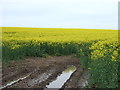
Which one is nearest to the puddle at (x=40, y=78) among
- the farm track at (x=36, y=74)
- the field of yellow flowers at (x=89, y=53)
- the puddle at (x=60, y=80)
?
the farm track at (x=36, y=74)

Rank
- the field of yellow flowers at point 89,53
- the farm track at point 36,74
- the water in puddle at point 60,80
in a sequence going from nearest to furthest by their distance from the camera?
the field of yellow flowers at point 89,53
the farm track at point 36,74
the water in puddle at point 60,80

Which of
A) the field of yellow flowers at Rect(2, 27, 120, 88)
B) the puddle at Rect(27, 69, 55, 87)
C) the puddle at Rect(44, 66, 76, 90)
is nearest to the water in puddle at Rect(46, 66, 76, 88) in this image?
the puddle at Rect(44, 66, 76, 90)

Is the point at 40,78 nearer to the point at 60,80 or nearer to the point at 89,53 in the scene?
the point at 60,80

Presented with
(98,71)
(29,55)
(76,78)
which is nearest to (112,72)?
(98,71)

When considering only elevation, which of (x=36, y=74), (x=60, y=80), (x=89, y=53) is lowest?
(x=60, y=80)

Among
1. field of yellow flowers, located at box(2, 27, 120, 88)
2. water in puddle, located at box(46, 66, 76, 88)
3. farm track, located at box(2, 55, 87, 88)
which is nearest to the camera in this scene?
field of yellow flowers, located at box(2, 27, 120, 88)

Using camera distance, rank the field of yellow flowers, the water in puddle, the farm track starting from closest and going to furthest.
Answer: the field of yellow flowers, the farm track, the water in puddle

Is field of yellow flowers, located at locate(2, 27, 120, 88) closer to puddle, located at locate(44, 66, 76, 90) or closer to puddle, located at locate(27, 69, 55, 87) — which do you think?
puddle, located at locate(44, 66, 76, 90)

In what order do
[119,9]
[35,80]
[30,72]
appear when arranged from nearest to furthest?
[35,80] → [30,72] → [119,9]

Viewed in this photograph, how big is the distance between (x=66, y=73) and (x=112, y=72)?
3.73m

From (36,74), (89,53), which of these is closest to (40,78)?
(36,74)

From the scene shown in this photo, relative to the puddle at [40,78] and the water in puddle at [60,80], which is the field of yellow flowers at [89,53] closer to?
the water in puddle at [60,80]

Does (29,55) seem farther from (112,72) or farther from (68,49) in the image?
(112,72)

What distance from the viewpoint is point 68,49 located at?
1789 centimetres
